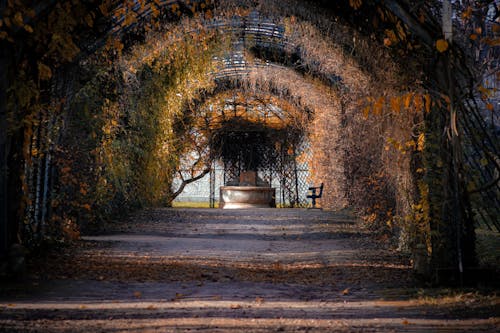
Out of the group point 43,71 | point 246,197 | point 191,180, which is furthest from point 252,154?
point 43,71

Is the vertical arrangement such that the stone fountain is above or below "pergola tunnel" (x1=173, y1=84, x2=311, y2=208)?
below

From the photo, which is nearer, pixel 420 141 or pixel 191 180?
pixel 420 141

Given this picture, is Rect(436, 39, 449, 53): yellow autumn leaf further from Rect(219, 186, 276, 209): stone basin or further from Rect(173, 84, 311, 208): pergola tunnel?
Rect(219, 186, 276, 209): stone basin

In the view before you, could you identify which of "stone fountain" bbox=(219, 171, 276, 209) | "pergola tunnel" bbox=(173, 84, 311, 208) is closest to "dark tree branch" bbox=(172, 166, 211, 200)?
"pergola tunnel" bbox=(173, 84, 311, 208)

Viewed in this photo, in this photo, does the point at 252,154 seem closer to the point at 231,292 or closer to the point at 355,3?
the point at 355,3

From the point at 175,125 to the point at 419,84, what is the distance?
Result: 1436 centimetres

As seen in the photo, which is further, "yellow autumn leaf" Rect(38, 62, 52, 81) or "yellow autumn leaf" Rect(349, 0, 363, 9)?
"yellow autumn leaf" Rect(349, 0, 363, 9)

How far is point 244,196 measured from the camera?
871 inches

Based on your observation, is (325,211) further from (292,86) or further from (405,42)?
(405,42)

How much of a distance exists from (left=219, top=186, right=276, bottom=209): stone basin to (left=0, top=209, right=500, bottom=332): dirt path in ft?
39.5

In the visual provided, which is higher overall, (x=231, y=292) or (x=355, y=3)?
(x=355, y=3)

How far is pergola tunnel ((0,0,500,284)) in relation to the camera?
5.78 metres

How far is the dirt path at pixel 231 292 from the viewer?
4.22 meters

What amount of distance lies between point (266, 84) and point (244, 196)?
504cm
